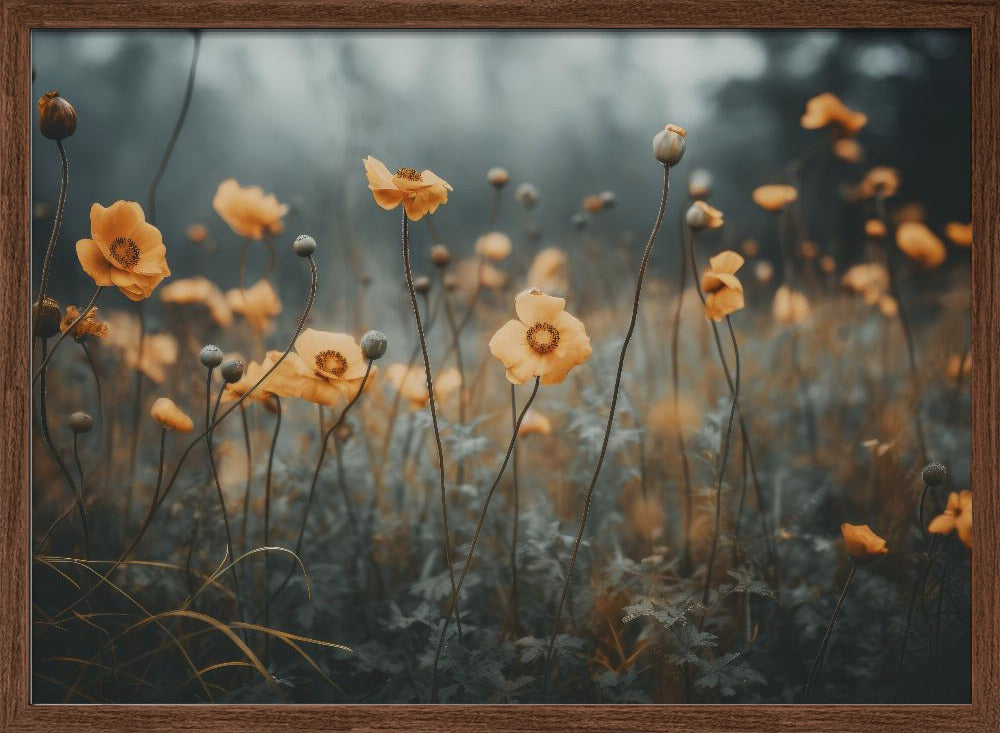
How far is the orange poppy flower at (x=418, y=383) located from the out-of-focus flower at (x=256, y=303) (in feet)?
0.69

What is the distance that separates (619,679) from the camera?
1.01 meters

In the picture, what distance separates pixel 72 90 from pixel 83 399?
0.40 metres

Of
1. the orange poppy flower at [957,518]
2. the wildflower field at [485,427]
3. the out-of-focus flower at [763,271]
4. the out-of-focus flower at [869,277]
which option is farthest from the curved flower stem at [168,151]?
the orange poppy flower at [957,518]

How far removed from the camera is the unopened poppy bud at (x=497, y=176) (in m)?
1.12

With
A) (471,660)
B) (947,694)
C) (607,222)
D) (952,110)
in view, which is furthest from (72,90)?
(947,694)

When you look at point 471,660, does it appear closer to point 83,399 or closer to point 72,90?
point 83,399

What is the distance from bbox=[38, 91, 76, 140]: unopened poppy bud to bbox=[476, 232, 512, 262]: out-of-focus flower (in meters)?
0.56

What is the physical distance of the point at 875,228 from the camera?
3.81 feet

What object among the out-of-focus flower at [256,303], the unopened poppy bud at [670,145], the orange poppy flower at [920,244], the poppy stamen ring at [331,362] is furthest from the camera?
the out-of-focus flower at [256,303]

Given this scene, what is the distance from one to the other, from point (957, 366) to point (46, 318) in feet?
3.82

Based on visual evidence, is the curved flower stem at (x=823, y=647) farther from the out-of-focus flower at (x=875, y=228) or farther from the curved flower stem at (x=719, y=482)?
the out-of-focus flower at (x=875, y=228)

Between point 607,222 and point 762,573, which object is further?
point 607,222

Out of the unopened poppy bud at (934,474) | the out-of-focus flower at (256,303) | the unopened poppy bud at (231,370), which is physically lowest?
the unopened poppy bud at (934,474)

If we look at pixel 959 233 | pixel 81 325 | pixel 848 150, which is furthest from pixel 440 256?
pixel 959 233
